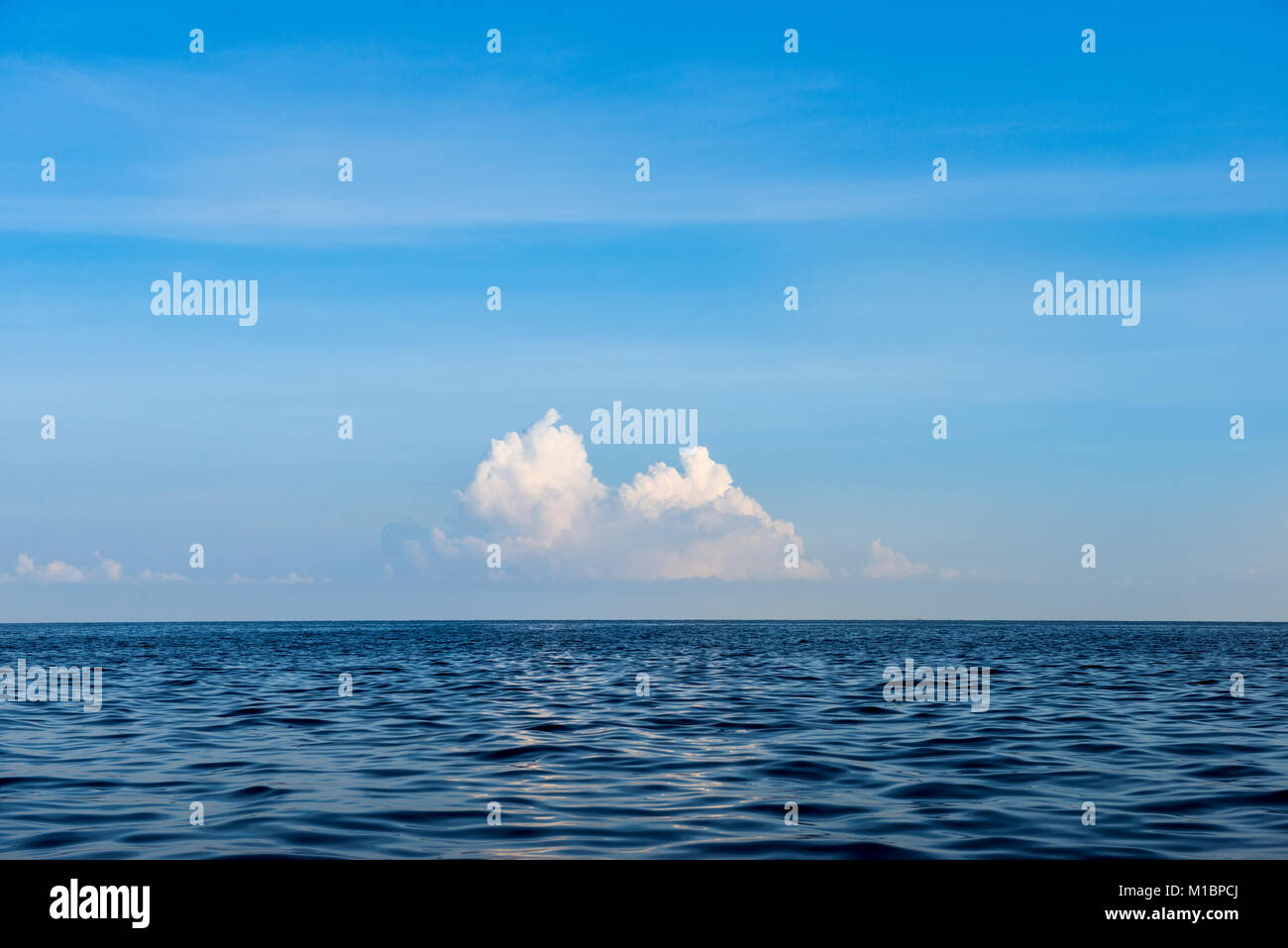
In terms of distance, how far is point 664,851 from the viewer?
1209cm

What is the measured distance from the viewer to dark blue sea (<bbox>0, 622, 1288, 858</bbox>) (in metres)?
12.6

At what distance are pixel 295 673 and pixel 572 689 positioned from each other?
16683 mm

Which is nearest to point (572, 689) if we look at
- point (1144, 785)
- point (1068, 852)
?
point (1144, 785)

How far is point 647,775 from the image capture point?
17.3 metres

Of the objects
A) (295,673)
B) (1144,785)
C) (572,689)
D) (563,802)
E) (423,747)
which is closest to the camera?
(563,802)

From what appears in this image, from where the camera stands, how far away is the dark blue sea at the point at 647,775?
41.4ft
